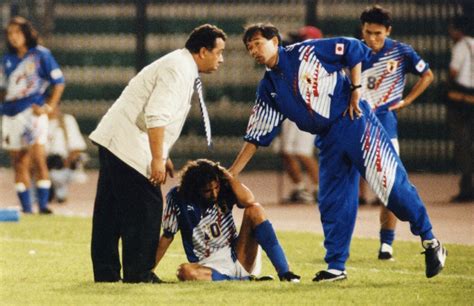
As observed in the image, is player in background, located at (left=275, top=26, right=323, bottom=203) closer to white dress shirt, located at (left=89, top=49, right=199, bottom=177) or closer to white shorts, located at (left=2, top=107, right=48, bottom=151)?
white shorts, located at (left=2, top=107, right=48, bottom=151)

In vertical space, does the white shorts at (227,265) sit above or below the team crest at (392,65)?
below

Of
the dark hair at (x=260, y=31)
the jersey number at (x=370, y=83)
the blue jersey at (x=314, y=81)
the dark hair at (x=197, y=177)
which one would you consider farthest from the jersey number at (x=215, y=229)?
the jersey number at (x=370, y=83)

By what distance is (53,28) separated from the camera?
23750 mm

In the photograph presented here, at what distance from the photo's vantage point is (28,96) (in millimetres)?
17312

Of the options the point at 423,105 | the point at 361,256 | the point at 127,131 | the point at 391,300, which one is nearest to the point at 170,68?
the point at 127,131

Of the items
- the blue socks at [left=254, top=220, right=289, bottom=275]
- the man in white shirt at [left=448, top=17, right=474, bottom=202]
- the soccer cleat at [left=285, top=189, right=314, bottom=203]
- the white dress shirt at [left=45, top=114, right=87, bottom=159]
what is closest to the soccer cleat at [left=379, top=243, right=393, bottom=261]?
the blue socks at [left=254, top=220, right=289, bottom=275]

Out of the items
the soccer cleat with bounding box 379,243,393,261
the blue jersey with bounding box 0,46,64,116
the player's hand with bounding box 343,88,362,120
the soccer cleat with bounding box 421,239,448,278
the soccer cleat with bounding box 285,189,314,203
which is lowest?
the soccer cleat with bounding box 285,189,314,203

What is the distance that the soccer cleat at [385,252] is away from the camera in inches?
520

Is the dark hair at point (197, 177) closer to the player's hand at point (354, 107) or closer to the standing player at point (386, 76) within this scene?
the player's hand at point (354, 107)

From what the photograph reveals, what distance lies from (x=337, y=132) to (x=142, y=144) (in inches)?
56.1

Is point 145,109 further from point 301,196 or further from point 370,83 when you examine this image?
point 301,196

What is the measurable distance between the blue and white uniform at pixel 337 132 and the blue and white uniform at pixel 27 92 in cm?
642

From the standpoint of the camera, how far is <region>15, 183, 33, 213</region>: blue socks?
687 inches

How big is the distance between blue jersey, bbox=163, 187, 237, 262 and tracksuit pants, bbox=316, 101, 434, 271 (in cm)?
72
